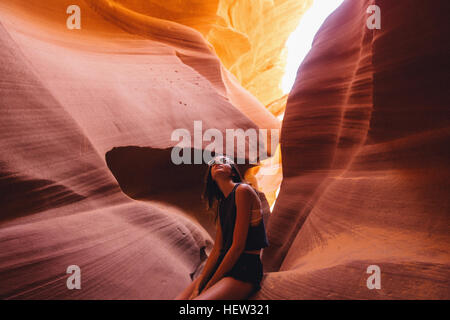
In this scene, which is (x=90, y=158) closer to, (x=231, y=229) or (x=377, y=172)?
(x=231, y=229)

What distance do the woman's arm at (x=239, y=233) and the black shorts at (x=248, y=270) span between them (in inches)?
1.5

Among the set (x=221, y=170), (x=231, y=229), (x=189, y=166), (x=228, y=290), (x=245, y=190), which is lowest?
(x=228, y=290)

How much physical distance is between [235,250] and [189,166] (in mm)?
3893

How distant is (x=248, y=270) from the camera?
1.93 m

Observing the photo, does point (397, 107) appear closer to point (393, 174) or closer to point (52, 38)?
point (393, 174)

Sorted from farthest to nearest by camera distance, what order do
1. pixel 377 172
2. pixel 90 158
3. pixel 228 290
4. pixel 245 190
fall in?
pixel 90 158, pixel 377 172, pixel 245 190, pixel 228 290

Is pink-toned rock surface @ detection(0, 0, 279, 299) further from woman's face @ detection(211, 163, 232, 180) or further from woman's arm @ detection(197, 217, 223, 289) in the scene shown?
woman's face @ detection(211, 163, 232, 180)

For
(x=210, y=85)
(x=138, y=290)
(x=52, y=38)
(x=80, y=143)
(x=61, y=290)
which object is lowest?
(x=138, y=290)

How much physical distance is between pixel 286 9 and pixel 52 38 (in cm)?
1259

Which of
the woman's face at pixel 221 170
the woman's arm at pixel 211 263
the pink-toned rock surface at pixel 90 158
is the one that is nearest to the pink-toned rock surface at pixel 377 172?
the woman's arm at pixel 211 263

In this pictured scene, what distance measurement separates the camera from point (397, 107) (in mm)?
2961

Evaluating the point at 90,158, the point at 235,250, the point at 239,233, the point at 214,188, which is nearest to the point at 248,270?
the point at 235,250

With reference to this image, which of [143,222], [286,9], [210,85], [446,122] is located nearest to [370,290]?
[446,122]

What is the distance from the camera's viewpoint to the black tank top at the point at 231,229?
2.00 meters
